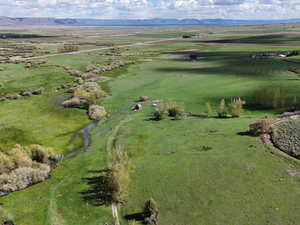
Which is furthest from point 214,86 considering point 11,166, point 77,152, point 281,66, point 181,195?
point 11,166

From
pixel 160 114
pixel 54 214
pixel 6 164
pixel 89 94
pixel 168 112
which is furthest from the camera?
pixel 89 94

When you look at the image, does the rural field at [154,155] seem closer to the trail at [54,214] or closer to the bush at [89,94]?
the trail at [54,214]

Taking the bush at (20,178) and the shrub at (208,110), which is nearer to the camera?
the bush at (20,178)

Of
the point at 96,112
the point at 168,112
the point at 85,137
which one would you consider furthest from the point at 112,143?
the point at 96,112

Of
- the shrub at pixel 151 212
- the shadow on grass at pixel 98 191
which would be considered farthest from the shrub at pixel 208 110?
the shrub at pixel 151 212

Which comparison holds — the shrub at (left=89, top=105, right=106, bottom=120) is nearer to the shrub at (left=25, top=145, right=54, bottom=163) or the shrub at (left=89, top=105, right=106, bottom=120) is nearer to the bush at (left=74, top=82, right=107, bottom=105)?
the bush at (left=74, top=82, right=107, bottom=105)

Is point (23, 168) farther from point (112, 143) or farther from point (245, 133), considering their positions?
point (245, 133)

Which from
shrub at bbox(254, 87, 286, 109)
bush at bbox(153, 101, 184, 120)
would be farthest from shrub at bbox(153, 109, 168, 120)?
shrub at bbox(254, 87, 286, 109)

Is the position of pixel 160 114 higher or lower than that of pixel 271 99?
lower
